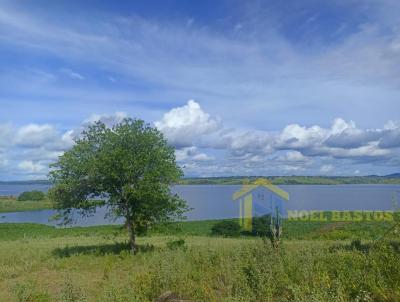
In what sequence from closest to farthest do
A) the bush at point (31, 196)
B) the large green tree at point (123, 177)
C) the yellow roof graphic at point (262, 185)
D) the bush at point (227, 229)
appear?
the large green tree at point (123, 177)
the yellow roof graphic at point (262, 185)
the bush at point (227, 229)
the bush at point (31, 196)

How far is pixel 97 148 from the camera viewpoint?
62.0 feet

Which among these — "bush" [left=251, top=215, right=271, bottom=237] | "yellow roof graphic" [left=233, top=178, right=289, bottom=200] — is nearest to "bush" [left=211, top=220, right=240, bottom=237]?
Answer: "bush" [left=251, top=215, right=271, bottom=237]

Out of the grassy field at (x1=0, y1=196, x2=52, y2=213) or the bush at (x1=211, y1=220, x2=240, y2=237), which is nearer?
the bush at (x1=211, y1=220, x2=240, y2=237)

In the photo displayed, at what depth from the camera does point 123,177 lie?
59.2 ft

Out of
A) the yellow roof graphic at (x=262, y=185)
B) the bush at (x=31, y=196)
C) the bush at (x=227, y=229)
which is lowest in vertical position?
the bush at (x=227, y=229)

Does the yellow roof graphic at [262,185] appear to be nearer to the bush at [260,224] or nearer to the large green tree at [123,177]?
the bush at [260,224]

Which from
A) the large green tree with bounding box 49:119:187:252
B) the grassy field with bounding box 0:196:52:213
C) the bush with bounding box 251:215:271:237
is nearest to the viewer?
the large green tree with bounding box 49:119:187:252

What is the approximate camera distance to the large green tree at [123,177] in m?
17.9

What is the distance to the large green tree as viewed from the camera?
1788 cm

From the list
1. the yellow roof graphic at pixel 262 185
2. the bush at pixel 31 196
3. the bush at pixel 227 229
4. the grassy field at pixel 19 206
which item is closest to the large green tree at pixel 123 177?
the yellow roof graphic at pixel 262 185

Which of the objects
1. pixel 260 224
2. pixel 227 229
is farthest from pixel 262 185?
pixel 260 224

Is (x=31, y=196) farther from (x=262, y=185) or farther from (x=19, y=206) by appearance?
(x=262, y=185)

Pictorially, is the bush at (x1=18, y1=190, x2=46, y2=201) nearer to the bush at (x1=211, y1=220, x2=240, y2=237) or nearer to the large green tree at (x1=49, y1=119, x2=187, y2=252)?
the bush at (x1=211, y1=220, x2=240, y2=237)

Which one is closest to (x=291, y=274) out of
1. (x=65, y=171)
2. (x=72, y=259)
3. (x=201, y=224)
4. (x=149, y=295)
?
(x=149, y=295)
